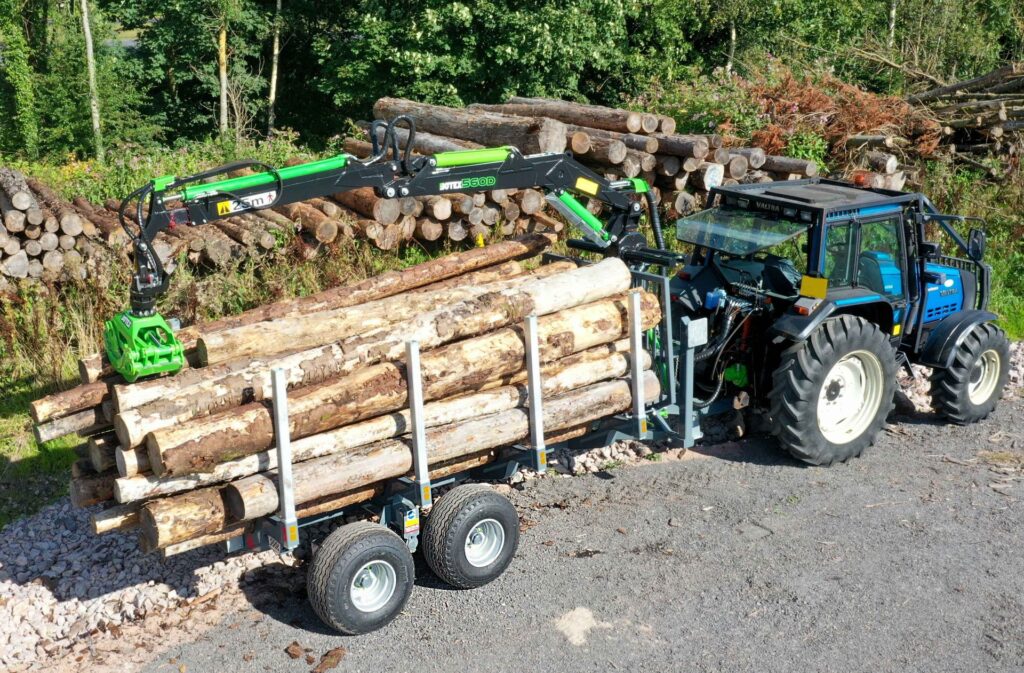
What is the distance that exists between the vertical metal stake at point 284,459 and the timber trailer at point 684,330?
12 mm

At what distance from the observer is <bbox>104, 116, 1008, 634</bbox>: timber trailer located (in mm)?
6387

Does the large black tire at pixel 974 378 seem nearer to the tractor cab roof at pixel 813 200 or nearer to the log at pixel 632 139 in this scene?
the tractor cab roof at pixel 813 200

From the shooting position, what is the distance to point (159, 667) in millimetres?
6117

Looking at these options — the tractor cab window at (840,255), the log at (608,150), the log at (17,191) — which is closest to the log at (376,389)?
the tractor cab window at (840,255)

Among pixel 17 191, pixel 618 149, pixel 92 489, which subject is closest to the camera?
pixel 92 489

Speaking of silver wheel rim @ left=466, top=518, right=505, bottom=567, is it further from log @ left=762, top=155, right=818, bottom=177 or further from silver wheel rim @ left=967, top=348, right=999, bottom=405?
log @ left=762, top=155, right=818, bottom=177

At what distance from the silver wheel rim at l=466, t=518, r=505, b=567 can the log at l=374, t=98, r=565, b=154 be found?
23.1ft

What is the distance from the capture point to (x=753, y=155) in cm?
1455

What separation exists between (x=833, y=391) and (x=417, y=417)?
412cm

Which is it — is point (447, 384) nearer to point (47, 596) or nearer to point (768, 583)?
point (768, 583)

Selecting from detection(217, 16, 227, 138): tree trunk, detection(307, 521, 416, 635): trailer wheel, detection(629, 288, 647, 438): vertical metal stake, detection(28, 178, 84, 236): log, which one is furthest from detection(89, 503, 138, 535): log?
detection(217, 16, 227, 138): tree trunk

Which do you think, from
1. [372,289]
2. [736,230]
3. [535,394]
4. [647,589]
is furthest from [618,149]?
[647,589]

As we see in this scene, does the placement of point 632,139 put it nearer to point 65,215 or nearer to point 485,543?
point 65,215

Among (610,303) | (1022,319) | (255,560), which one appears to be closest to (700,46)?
(1022,319)
